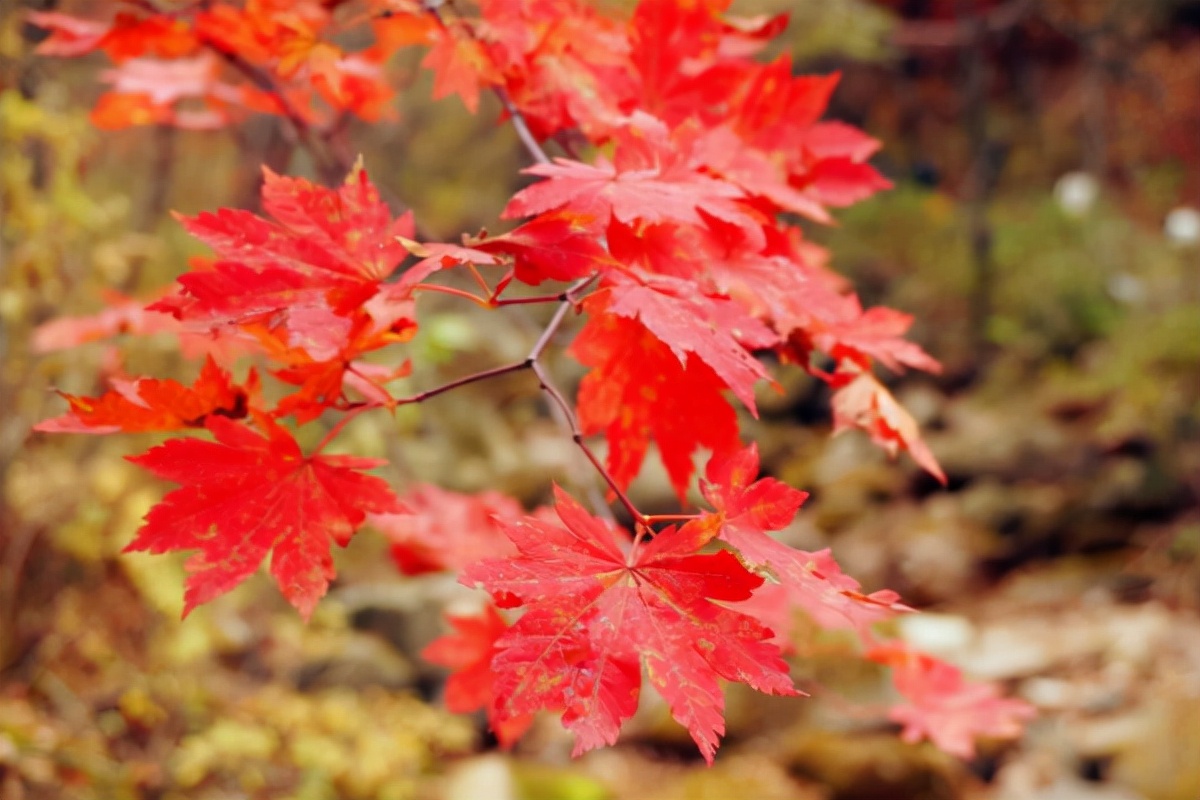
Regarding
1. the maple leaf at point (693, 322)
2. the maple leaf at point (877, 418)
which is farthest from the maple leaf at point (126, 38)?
the maple leaf at point (877, 418)

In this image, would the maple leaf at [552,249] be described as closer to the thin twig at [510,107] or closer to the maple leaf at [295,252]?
the maple leaf at [295,252]

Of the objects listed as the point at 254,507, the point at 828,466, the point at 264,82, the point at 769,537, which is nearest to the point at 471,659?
the point at 254,507

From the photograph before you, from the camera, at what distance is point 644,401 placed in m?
0.78

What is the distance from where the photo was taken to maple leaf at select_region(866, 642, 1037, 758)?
1.10 m

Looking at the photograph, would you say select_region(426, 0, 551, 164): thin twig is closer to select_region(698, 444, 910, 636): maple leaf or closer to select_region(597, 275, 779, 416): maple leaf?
select_region(597, 275, 779, 416): maple leaf

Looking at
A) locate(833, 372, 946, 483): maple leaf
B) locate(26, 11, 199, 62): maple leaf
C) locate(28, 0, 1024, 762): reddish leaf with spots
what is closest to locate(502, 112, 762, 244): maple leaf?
locate(28, 0, 1024, 762): reddish leaf with spots

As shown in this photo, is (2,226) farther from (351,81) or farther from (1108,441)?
(1108,441)

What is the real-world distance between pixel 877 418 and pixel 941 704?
51 centimetres

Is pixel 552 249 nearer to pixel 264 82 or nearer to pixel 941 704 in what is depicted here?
pixel 264 82

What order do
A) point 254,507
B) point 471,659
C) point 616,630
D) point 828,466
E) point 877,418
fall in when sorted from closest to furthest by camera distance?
1. point 616,630
2. point 254,507
3. point 877,418
4. point 471,659
5. point 828,466

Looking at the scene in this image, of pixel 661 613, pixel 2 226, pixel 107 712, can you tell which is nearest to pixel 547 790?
pixel 107 712

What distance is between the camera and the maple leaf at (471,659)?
108 centimetres

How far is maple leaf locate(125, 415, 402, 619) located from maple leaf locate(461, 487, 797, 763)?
0.57 feet

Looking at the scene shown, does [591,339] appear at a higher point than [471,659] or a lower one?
A: higher
